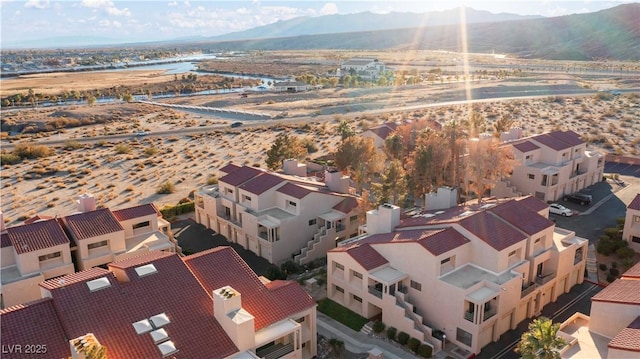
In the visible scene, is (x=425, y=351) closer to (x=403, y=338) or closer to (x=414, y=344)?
(x=414, y=344)

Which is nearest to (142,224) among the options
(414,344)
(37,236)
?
(37,236)

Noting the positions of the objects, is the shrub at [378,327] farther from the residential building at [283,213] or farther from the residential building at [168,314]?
the residential building at [283,213]

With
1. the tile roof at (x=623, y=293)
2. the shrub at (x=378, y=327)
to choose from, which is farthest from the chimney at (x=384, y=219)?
the tile roof at (x=623, y=293)

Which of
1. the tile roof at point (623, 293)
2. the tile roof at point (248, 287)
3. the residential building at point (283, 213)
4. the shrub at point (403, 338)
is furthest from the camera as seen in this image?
the residential building at point (283, 213)

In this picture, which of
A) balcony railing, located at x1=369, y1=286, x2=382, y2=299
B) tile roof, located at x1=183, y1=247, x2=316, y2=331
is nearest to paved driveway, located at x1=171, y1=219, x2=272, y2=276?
tile roof, located at x1=183, y1=247, x2=316, y2=331

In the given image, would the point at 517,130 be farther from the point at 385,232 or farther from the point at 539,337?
the point at 539,337

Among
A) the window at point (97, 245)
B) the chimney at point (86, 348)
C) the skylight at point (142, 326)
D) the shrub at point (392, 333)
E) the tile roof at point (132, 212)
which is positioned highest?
the chimney at point (86, 348)

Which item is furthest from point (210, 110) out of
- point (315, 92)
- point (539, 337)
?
point (539, 337)
